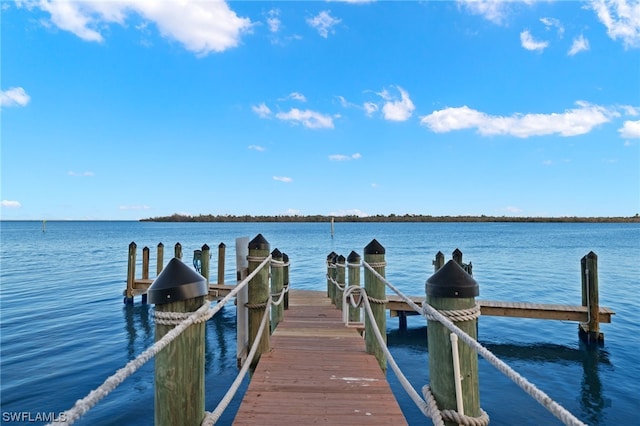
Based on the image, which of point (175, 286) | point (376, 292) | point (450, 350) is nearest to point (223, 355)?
point (376, 292)

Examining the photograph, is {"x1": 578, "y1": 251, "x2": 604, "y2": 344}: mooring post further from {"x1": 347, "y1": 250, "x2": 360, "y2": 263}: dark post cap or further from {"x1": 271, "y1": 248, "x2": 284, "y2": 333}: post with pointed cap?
{"x1": 271, "y1": 248, "x2": 284, "y2": 333}: post with pointed cap

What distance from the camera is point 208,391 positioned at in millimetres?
7574

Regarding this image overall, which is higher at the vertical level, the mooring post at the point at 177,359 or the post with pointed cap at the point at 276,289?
the mooring post at the point at 177,359

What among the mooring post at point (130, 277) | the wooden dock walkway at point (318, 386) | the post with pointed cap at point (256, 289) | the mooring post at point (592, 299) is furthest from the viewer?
the mooring post at point (130, 277)

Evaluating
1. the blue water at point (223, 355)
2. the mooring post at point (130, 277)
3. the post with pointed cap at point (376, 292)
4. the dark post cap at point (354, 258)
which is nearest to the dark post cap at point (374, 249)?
the post with pointed cap at point (376, 292)

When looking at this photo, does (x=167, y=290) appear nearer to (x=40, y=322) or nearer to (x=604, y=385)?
(x=604, y=385)

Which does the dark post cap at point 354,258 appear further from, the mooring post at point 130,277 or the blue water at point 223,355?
the mooring post at point 130,277

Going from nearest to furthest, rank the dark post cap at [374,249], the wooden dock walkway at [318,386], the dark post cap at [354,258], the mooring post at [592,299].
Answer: the wooden dock walkway at [318,386]
the dark post cap at [374,249]
the dark post cap at [354,258]
the mooring post at [592,299]

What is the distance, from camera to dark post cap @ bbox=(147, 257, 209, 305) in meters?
1.69

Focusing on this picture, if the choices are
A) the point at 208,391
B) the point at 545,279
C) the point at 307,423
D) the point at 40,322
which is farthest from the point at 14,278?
the point at 545,279

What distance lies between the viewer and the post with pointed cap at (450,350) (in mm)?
1755

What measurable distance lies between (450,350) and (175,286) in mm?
1420

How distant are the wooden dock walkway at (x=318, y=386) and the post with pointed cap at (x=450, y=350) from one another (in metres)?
1.25

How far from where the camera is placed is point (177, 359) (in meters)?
1.71
